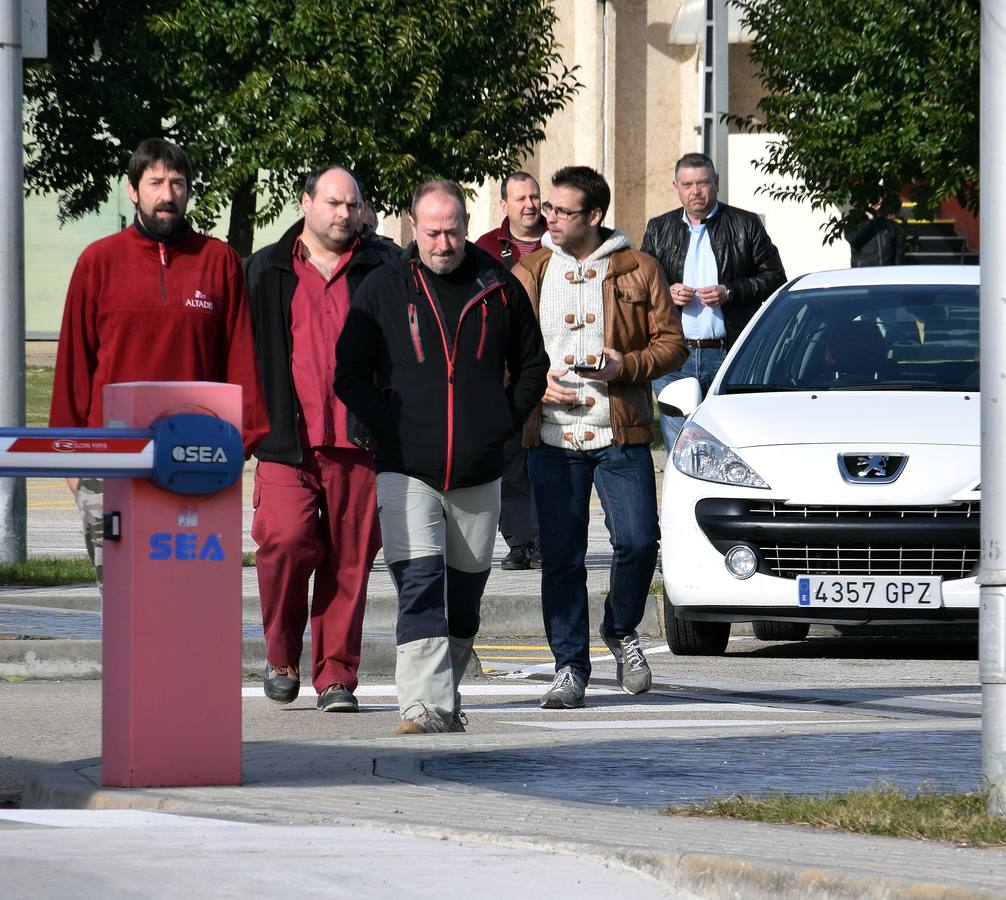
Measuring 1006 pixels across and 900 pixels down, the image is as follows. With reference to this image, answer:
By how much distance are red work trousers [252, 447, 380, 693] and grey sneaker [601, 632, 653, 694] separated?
106cm

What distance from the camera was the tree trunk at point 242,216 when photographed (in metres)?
28.5

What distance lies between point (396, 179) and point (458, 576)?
1860 cm

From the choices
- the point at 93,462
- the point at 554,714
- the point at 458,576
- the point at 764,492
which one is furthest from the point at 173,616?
the point at 764,492

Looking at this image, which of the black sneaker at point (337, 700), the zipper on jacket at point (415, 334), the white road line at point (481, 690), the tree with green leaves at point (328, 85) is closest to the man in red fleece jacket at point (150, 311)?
the zipper on jacket at point (415, 334)

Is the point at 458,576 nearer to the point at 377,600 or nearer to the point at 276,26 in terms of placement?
the point at 377,600

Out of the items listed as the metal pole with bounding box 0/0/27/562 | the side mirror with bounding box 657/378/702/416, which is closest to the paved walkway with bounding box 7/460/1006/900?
the side mirror with bounding box 657/378/702/416

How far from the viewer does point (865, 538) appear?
9.09m

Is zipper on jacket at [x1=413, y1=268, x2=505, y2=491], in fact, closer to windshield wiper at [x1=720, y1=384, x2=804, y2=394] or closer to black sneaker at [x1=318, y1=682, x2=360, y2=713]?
black sneaker at [x1=318, y1=682, x2=360, y2=713]

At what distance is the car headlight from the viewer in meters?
9.38

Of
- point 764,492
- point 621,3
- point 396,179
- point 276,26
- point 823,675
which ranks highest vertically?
point 621,3

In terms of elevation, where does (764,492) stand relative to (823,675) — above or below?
above

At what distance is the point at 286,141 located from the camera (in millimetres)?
26125

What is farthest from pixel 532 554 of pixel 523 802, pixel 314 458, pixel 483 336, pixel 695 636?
pixel 523 802

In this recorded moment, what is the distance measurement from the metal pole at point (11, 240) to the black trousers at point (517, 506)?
8.52ft
